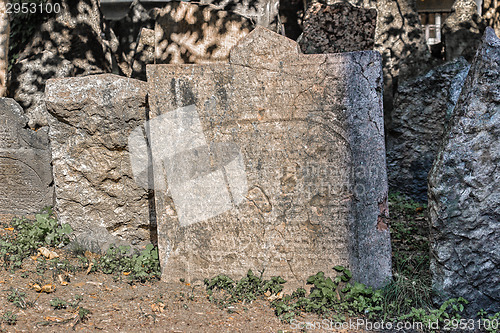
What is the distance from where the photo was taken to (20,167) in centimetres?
445

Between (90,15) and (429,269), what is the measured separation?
475cm

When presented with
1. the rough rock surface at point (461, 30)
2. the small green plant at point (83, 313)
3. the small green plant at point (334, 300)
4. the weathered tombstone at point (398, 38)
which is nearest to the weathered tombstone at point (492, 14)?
the rough rock surface at point (461, 30)

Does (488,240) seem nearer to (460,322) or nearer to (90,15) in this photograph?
(460,322)

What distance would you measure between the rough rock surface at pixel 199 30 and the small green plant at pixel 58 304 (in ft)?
6.73

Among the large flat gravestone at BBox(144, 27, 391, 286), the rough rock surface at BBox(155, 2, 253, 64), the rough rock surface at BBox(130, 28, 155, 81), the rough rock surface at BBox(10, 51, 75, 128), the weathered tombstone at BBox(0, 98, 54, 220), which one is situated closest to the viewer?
the large flat gravestone at BBox(144, 27, 391, 286)

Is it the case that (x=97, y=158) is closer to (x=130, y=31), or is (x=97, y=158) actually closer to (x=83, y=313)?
(x=83, y=313)

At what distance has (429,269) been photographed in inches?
131

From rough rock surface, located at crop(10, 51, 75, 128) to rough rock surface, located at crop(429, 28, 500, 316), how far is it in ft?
13.8

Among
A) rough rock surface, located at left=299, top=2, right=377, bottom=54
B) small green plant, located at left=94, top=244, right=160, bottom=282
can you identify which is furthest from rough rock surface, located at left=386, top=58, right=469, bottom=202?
small green plant, located at left=94, top=244, right=160, bottom=282

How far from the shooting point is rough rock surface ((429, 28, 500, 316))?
3.01 m

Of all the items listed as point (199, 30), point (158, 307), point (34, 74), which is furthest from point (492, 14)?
point (158, 307)

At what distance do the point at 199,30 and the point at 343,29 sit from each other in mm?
1686

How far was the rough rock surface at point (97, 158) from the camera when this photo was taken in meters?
3.87

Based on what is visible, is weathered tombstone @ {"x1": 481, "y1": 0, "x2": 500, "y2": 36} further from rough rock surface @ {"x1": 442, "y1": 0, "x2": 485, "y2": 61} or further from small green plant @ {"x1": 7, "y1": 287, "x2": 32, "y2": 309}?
small green plant @ {"x1": 7, "y1": 287, "x2": 32, "y2": 309}
